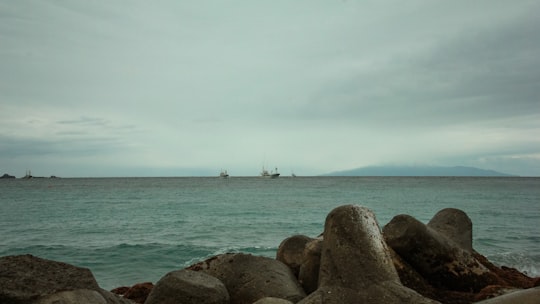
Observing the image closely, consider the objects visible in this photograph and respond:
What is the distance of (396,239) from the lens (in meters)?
7.12

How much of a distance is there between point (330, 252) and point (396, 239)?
1.72m

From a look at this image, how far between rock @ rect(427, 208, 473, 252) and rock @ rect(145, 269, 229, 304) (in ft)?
16.6

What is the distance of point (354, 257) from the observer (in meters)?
5.68

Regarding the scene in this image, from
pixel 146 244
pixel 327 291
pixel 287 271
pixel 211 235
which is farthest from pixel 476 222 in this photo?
pixel 327 291

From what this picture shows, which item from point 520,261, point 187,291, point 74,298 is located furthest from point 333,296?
point 520,261

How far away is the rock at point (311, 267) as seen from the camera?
6914mm

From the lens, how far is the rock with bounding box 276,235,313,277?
26.2 feet

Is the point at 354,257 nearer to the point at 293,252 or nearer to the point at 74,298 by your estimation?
the point at 293,252

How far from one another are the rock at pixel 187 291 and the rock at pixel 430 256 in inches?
114

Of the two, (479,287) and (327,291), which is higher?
(327,291)

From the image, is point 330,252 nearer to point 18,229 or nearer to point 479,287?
point 479,287

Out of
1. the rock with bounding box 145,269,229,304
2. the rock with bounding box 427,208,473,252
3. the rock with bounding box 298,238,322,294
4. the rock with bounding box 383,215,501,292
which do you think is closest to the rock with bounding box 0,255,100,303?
the rock with bounding box 145,269,229,304

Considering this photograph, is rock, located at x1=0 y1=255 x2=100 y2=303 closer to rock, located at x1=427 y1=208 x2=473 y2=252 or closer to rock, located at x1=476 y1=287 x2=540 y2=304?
rock, located at x1=476 y1=287 x2=540 y2=304

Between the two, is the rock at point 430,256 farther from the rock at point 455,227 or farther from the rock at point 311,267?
the rock at point 455,227
